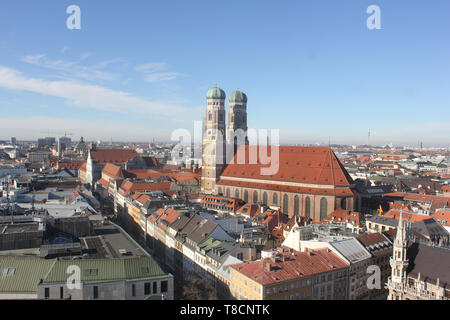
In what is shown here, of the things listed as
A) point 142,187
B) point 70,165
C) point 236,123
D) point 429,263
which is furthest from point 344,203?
point 70,165

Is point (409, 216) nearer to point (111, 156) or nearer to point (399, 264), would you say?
point (399, 264)

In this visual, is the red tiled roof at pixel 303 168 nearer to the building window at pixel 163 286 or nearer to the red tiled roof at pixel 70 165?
the building window at pixel 163 286

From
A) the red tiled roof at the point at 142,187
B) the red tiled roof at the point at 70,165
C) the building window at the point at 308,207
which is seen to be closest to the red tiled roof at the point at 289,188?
the building window at the point at 308,207

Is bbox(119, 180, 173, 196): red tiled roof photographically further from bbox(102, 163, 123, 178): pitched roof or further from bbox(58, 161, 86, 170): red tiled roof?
bbox(58, 161, 86, 170): red tiled roof

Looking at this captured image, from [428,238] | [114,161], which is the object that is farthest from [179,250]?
[114,161]
